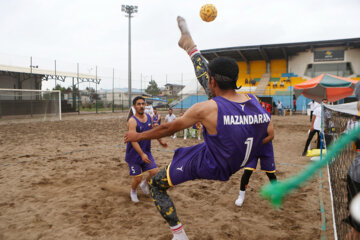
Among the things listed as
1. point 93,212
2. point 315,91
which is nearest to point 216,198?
point 93,212

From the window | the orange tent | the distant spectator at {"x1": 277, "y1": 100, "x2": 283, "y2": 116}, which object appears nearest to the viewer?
the orange tent

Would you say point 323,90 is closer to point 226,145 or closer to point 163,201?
point 226,145

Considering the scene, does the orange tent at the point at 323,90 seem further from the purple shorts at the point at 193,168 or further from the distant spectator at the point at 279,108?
the distant spectator at the point at 279,108

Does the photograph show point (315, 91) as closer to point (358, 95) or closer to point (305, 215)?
point (305, 215)

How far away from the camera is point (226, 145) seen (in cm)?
224

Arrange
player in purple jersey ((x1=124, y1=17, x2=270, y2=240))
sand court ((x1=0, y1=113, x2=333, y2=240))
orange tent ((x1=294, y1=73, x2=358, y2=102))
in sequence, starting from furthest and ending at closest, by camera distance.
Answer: orange tent ((x1=294, y1=73, x2=358, y2=102)) < sand court ((x1=0, y1=113, x2=333, y2=240)) < player in purple jersey ((x1=124, y1=17, x2=270, y2=240))

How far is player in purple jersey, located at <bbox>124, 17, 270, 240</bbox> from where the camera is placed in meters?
2.20

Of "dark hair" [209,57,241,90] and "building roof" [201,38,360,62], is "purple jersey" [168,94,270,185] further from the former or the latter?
"building roof" [201,38,360,62]

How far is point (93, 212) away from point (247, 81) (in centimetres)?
3467

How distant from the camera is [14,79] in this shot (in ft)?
80.9

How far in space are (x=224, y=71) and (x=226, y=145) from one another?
2.23 ft

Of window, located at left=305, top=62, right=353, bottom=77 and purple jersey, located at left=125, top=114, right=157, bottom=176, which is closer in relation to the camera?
purple jersey, located at left=125, top=114, right=157, bottom=176

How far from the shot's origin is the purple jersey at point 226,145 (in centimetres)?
221

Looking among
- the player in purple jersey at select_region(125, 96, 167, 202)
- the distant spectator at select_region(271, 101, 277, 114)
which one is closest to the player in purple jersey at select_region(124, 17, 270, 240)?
the player in purple jersey at select_region(125, 96, 167, 202)
